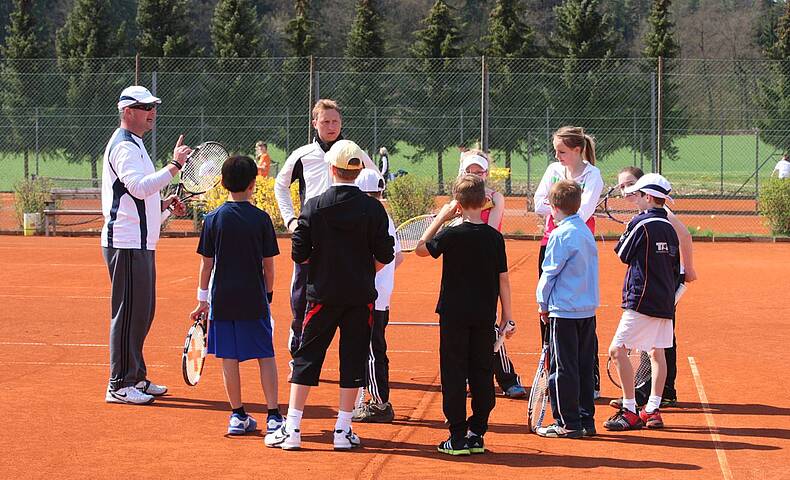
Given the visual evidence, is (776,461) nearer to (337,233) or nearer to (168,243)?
(337,233)

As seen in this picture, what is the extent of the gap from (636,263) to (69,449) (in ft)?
11.2

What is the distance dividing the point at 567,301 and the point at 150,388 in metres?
2.92

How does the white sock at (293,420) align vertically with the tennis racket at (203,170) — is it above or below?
below

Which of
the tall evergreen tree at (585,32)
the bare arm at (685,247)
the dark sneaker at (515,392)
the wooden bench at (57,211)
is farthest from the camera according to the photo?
the tall evergreen tree at (585,32)

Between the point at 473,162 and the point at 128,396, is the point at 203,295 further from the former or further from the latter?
the point at 473,162

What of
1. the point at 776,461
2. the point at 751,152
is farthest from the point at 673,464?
the point at 751,152

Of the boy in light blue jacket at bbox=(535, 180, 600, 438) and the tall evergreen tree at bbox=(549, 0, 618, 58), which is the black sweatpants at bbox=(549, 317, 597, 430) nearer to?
the boy in light blue jacket at bbox=(535, 180, 600, 438)

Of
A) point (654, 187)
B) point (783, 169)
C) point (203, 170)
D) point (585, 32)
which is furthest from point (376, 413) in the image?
point (585, 32)

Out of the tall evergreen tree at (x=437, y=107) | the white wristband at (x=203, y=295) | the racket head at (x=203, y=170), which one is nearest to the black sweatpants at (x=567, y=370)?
the white wristband at (x=203, y=295)

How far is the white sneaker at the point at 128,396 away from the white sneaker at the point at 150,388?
95mm

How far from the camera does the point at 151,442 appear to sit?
649 centimetres

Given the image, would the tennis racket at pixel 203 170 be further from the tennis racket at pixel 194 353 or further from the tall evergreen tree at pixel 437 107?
the tall evergreen tree at pixel 437 107

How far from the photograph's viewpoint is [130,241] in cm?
765

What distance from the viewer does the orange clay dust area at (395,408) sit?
19.6 ft
